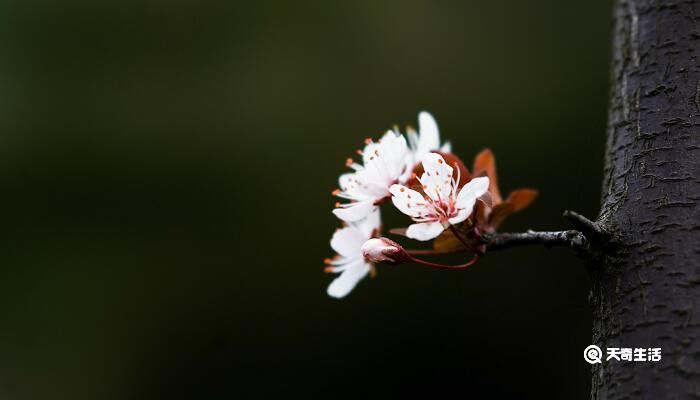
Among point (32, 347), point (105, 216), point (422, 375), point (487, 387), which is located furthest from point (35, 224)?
point (487, 387)

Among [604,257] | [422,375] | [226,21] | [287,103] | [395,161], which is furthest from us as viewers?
[226,21]

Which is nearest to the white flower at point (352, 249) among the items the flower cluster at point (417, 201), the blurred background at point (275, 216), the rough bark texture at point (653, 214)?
the flower cluster at point (417, 201)

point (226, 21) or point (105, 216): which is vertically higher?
point (226, 21)

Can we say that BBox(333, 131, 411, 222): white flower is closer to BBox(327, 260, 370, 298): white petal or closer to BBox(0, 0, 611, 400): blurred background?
BBox(327, 260, 370, 298): white petal

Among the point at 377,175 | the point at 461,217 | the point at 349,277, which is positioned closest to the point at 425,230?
the point at 461,217

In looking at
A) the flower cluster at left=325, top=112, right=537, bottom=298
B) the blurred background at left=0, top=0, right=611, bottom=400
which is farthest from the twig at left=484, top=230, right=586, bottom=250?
the blurred background at left=0, top=0, right=611, bottom=400

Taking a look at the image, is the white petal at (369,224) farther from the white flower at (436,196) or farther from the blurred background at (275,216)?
the blurred background at (275,216)

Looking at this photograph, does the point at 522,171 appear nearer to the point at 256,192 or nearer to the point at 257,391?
the point at 256,192
